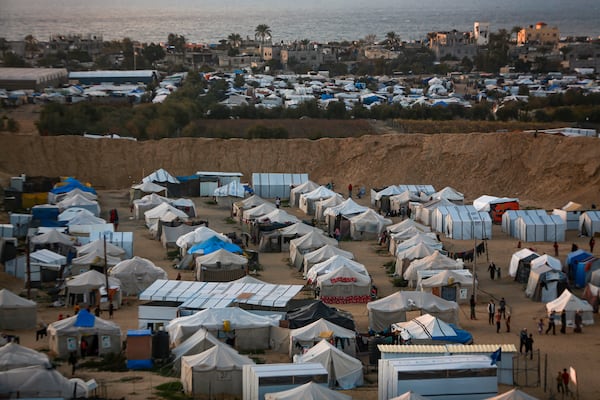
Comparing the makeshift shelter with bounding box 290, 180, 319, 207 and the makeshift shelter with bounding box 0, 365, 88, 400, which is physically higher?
the makeshift shelter with bounding box 0, 365, 88, 400

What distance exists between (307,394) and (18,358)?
15.3 feet

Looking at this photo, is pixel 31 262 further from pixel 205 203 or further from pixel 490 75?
pixel 490 75

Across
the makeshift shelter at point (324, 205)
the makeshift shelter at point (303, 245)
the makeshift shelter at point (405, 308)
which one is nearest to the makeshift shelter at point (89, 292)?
the makeshift shelter at point (405, 308)

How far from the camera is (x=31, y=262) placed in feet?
83.7

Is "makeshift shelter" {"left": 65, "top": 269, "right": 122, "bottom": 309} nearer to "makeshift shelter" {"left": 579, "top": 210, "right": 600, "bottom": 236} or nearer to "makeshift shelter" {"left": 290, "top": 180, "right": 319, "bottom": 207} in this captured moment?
"makeshift shelter" {"left": 290, "top": 180, "right": 319, "bottom": 207}

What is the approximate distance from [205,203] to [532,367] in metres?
18.6

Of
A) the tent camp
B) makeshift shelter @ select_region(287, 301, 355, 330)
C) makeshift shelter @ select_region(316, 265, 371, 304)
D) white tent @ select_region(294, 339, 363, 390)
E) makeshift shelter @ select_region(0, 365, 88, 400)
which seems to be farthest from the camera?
the tent camp

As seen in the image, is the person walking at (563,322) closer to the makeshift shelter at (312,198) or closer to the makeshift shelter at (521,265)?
the makeshift shelter at (521,265)

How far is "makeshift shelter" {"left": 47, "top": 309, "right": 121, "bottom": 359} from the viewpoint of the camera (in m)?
19.6

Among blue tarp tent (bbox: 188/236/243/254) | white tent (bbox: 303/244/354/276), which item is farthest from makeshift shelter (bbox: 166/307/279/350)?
blue tarp tent (bbox: 188/236/243/254)

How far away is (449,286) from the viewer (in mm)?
24109

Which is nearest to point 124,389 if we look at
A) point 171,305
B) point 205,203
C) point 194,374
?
point 194,374

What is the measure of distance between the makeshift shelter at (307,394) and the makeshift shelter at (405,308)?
540 cm

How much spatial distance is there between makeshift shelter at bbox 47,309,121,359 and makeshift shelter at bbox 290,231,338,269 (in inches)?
334
